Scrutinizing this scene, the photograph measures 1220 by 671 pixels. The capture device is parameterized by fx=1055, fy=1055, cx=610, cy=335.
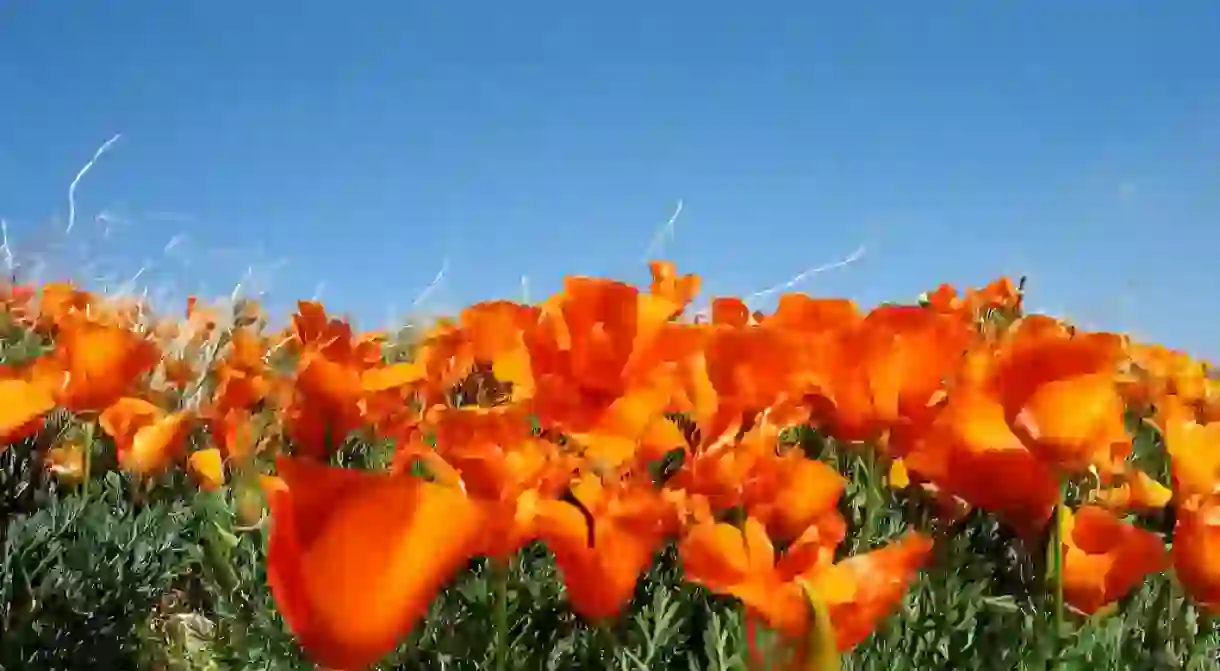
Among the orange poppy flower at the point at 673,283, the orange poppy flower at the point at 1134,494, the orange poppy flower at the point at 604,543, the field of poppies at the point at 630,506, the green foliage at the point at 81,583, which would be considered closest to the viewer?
the field of poppies at the point at 630,506

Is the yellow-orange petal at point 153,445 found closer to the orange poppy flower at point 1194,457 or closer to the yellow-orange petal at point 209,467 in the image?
the yellow-orange petal at point 209,467

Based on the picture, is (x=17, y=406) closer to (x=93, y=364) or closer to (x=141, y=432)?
(x=93, y=364)

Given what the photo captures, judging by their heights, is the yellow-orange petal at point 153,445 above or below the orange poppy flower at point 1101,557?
below

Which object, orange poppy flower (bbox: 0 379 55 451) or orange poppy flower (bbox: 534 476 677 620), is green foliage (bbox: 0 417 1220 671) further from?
orange poppy flower (bbox: 0 379 55 451)

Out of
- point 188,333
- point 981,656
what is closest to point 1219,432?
point 981,656

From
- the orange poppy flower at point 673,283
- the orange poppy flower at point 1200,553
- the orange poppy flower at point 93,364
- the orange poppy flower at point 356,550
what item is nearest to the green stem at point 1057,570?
the orange poppy flower at point 1200,553

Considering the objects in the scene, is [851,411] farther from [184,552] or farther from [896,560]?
[184,552]

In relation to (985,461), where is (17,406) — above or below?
below

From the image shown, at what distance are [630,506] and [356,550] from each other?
55 centimetres

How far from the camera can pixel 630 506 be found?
108cm

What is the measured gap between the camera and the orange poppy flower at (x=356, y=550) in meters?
0.55

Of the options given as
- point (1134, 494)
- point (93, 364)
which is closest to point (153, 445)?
point (93, 364)

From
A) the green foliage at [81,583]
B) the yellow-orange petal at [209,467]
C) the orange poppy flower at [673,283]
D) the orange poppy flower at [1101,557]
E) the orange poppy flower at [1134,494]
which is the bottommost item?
the green foliage at [81,583]

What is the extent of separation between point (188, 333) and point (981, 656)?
250cm
